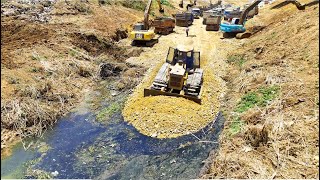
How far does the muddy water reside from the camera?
34.7 ft

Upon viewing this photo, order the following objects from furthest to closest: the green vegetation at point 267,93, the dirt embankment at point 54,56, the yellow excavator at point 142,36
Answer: the yellow excavator at point 142,36 → the green vegetation at point 267,93 → the dirt embankment at point 54,56

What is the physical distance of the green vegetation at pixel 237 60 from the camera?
19867 mm

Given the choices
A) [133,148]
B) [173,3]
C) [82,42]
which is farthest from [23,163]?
[173,3]

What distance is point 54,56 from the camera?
18.4 metres

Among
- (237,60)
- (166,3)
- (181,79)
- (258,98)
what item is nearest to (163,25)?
(237,60)

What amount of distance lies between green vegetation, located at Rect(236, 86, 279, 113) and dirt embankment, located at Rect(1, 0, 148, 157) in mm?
6247

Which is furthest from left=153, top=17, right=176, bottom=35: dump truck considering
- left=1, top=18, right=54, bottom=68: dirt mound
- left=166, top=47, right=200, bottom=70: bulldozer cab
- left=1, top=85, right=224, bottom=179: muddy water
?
left=1, top=85, right=224, bottom=179: muddy water

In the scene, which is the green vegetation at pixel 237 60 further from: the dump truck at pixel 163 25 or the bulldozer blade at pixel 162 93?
the dump truck at pixel 163 25

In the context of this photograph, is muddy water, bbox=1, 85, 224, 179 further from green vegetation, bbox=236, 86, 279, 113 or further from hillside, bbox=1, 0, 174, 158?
green vegetation, bbox=236, 86, 279, 113

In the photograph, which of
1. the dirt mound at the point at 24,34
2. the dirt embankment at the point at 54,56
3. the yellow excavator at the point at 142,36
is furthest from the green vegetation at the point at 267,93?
the dirt mound at the point at 24,34

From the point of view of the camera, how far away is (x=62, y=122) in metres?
13.7

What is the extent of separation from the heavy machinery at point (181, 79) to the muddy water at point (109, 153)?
1903mm

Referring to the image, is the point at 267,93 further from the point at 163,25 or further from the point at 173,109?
the point at 163,25

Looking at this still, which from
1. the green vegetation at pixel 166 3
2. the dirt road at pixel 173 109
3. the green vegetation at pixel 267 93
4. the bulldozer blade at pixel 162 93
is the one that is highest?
the green vegetation at pixel 166 3
